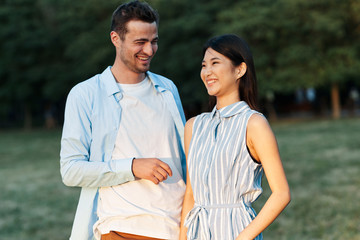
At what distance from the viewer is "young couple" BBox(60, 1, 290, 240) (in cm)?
239

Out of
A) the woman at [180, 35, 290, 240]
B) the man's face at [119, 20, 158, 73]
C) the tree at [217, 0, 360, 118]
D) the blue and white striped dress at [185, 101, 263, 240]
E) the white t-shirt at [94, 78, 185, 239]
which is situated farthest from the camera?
the tree at [217, 0, 360, 118]

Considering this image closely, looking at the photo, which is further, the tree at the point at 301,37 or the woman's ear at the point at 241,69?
the tree at the point at 301,37

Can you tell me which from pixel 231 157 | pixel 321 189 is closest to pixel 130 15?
pixel 231 157

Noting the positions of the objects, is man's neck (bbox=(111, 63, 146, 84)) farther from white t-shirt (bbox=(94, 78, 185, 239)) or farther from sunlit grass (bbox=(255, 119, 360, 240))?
sunlit grass (bbox=(255, 119, 360, 240))

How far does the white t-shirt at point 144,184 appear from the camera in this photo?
108 inches

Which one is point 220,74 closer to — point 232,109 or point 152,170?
point 232,109

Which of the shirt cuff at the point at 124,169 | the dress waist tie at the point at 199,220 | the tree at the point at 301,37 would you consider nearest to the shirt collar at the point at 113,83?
the shirt cuff at the point at 124,169

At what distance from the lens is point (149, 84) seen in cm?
304

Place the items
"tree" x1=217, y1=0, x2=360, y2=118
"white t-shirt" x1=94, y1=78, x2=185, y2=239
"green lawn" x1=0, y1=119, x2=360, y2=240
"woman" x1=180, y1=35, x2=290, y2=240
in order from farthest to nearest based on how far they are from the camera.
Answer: "tree" x1=217, y1=0, x2=360, y2=118 < "green lawn" x1=0, y1=119, x2=360, y2=240 < "white t-shirt" x1=94, y1=78, x2=185, y2=239 < "woman" x1=180, y1=35, x2=290, y2=240

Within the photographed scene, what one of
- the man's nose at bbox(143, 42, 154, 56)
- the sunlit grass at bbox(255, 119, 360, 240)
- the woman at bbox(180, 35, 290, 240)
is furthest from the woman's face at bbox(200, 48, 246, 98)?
the sunlit grass at bbox(255, 119, 360, 240)

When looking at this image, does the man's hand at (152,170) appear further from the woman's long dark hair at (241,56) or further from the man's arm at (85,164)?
the woman's long dark hair at (241,56)

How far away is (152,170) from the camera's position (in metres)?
2.52

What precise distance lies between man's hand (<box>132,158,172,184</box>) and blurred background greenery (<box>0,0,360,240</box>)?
199 inches

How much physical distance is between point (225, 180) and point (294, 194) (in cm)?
787
